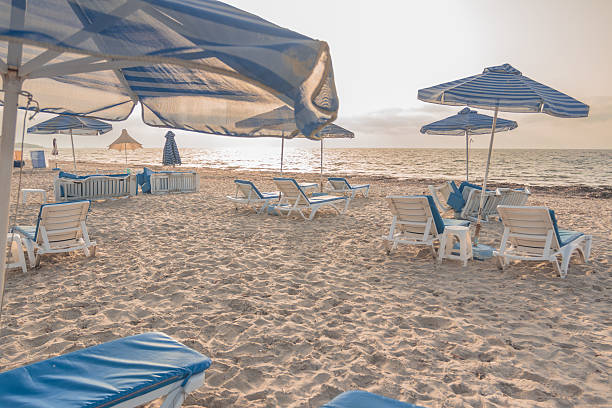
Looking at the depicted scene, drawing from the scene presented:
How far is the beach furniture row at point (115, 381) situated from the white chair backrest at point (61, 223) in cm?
340

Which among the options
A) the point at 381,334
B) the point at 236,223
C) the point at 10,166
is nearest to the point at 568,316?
the point at 381,334

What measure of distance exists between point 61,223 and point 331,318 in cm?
373

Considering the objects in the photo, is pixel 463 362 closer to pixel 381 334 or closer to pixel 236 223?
pixel 381 334

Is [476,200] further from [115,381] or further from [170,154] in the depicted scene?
[170,154]

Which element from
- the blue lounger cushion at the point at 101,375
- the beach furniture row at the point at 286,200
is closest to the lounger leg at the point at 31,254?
the blue lounger cushion at the point at 101,375

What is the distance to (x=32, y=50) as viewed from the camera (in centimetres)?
186

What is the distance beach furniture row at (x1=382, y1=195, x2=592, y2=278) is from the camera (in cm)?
439

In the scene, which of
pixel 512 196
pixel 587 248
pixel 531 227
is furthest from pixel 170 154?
pixel 587 248

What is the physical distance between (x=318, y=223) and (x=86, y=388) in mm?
6273

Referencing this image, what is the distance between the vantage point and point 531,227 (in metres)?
4.50

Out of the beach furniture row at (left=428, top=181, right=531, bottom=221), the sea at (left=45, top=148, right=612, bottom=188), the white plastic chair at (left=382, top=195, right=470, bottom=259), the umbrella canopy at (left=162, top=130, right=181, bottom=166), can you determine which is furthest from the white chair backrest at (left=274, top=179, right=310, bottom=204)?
the sea at (left=45, top=148, right=612, bottom=188)

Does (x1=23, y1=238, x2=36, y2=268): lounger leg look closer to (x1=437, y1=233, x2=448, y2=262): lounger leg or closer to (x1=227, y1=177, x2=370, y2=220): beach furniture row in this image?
(x1=227, y1=177, x2=370, y2=220): beach furniture row

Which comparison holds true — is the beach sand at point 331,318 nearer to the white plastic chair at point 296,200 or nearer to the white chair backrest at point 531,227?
the white chair backrest at point 531,227

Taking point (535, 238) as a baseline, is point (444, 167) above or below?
above
